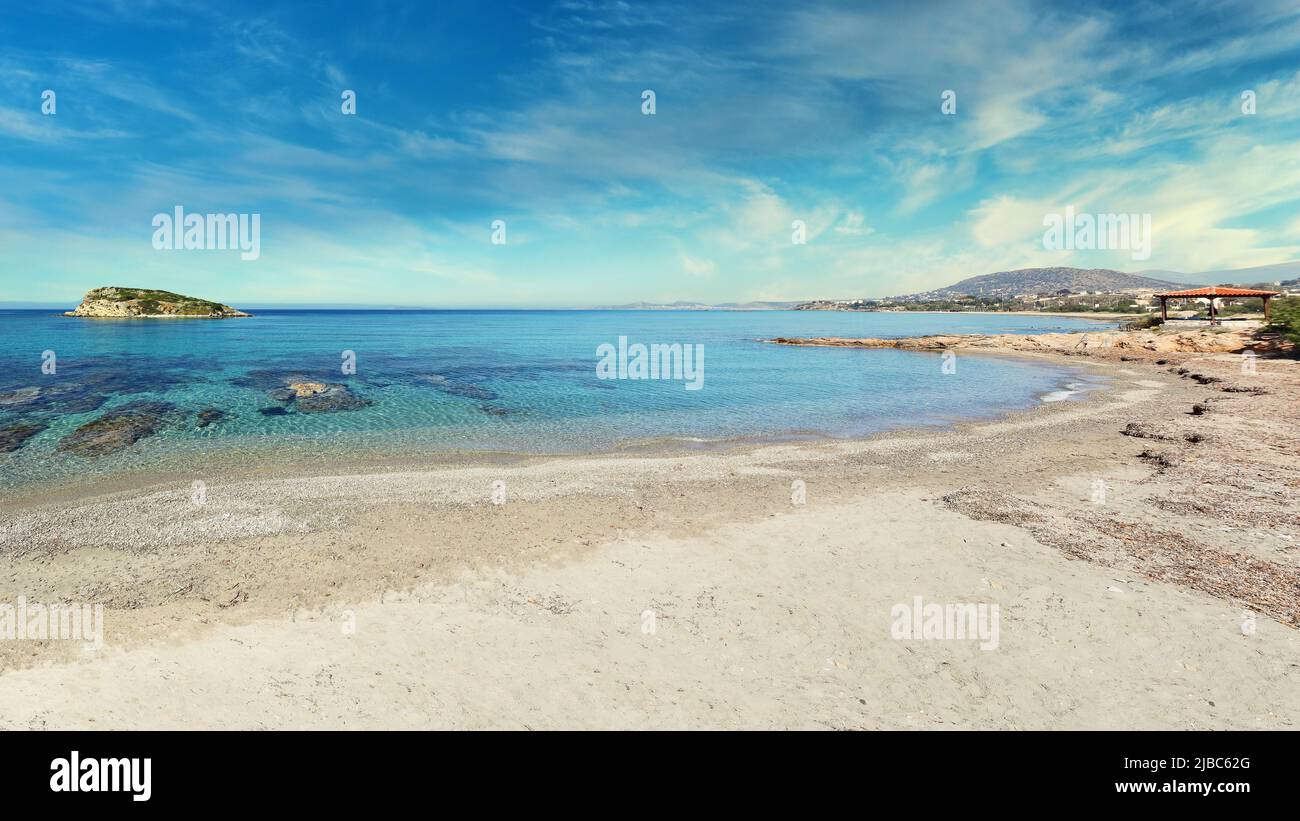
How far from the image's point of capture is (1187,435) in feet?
63.2

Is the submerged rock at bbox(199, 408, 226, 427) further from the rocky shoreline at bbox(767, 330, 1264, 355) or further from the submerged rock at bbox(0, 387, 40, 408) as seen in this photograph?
the rocky shoreline at bbox(767, 330, 1264, 355)

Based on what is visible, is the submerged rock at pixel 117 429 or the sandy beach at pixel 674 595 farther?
the submerged rock at pixel 117 429

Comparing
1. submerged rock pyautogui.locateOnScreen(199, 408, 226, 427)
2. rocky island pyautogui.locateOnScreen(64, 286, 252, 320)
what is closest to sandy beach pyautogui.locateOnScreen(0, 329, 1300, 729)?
submerged rock pyautogui.locateOnScreen(199, 408, 226, 427)

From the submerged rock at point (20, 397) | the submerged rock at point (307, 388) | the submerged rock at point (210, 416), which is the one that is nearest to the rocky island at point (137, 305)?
the submerged rock at point (20, 397)

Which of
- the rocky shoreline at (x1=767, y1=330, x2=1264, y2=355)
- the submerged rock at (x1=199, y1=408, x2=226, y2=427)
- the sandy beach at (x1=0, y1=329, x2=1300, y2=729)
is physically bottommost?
the sandy beach at (x1=0, y1=329, x2=1300, y2=729)

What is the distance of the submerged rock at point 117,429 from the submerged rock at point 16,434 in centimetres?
122

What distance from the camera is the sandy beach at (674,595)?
268 inches

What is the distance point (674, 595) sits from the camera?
9.64 meters

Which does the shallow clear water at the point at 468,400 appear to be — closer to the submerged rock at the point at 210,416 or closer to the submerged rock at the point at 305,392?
the submerged rock at the point at 210,416

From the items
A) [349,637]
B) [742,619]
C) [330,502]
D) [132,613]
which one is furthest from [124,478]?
[742,619]

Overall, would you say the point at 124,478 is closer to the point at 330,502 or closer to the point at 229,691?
the point at 330,502

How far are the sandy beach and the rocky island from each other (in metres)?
Answer: 174

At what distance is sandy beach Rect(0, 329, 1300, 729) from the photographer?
6.80 m

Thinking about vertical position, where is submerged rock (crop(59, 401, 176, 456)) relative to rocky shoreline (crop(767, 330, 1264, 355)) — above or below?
below
